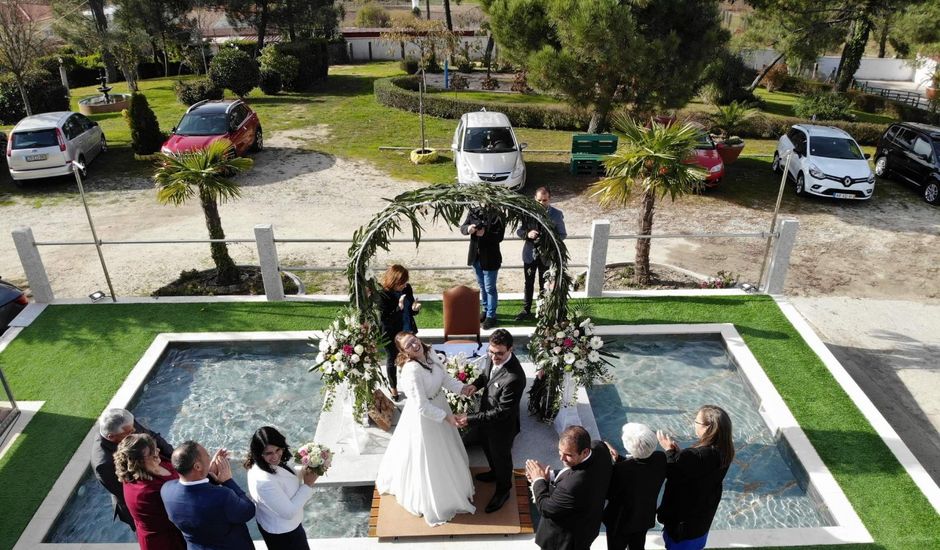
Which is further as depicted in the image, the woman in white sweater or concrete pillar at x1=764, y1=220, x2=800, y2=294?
concrete pillar at x1=764, y1=220, x2=800, y2=294

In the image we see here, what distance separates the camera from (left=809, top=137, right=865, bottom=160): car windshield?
16656mm

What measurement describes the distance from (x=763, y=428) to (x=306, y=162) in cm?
1573

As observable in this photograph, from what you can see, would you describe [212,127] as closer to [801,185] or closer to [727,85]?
[801,185]

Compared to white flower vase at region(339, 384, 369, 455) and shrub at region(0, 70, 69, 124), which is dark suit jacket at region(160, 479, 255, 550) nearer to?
white flower vase at region(339, 384, 369, 455)

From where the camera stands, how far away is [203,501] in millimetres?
4234

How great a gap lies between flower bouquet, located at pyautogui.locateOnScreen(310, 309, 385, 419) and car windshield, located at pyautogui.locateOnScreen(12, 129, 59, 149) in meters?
14.1

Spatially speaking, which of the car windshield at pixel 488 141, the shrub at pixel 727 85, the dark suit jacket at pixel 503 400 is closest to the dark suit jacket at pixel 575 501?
the dark suit jacket at pixel 503 400

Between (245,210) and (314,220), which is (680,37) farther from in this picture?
(245,210)

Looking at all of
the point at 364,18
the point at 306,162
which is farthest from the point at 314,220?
the point at 364,18

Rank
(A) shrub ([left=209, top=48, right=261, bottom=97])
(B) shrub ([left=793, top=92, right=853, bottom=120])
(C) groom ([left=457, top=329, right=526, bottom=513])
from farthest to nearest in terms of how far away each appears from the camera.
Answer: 1. (A) shrub ([left=209, top=48, right=261, bottom=97])
2. (B) shrub ([left=793, top=92, right=853, bottom=120])
3. (C) groom ([left=457, top=329, right=526, bottom=513])

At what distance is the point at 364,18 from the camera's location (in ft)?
178

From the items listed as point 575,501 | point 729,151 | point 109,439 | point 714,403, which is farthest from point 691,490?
point 729,151

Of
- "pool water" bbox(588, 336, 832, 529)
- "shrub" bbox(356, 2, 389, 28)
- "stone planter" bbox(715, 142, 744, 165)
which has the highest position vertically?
"shrub" bbox(356, 2, 389, 28)

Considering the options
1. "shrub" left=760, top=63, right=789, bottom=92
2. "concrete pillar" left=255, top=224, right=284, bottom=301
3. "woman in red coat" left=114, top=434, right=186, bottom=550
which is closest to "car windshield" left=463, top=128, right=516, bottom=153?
"concrete pillar" left=255, top=224, right=284, bottom=301
